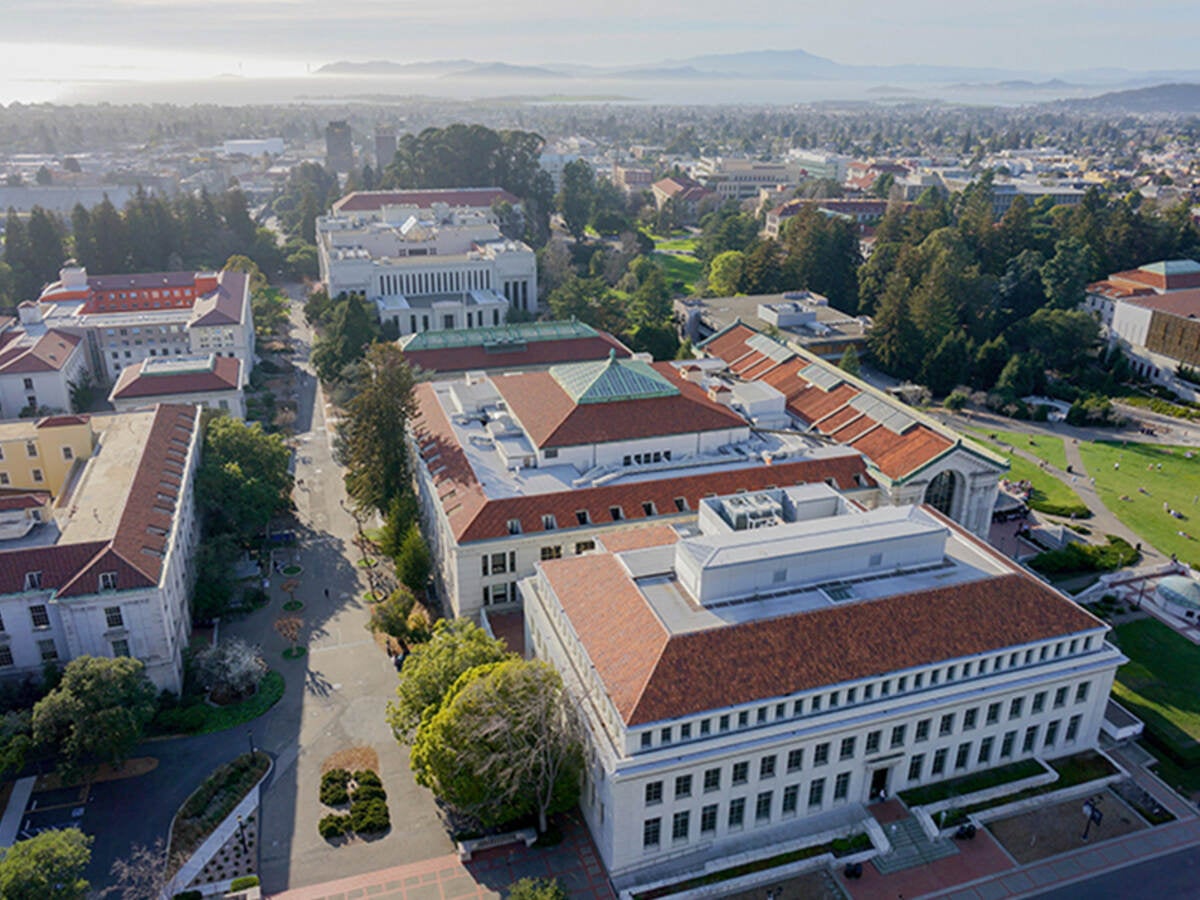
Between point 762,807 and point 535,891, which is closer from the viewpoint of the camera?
point 535,891

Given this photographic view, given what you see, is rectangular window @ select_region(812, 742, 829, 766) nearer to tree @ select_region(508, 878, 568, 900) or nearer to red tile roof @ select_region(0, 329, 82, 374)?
tree @ select_region(508, 878, 568, 900)

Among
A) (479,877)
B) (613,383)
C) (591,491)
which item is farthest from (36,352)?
(479,877)

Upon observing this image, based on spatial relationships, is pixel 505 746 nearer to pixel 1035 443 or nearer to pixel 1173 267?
pixel 1035 443

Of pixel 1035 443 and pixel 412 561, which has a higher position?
pixel 412 561

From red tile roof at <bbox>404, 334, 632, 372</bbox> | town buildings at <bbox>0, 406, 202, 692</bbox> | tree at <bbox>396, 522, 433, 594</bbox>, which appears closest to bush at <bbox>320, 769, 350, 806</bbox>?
town buildings at <bbox>0, 406, 202, 692</bbox>

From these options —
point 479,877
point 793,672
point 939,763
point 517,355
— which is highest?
point 793,672

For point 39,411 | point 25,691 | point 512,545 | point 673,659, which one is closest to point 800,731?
point 673,659
